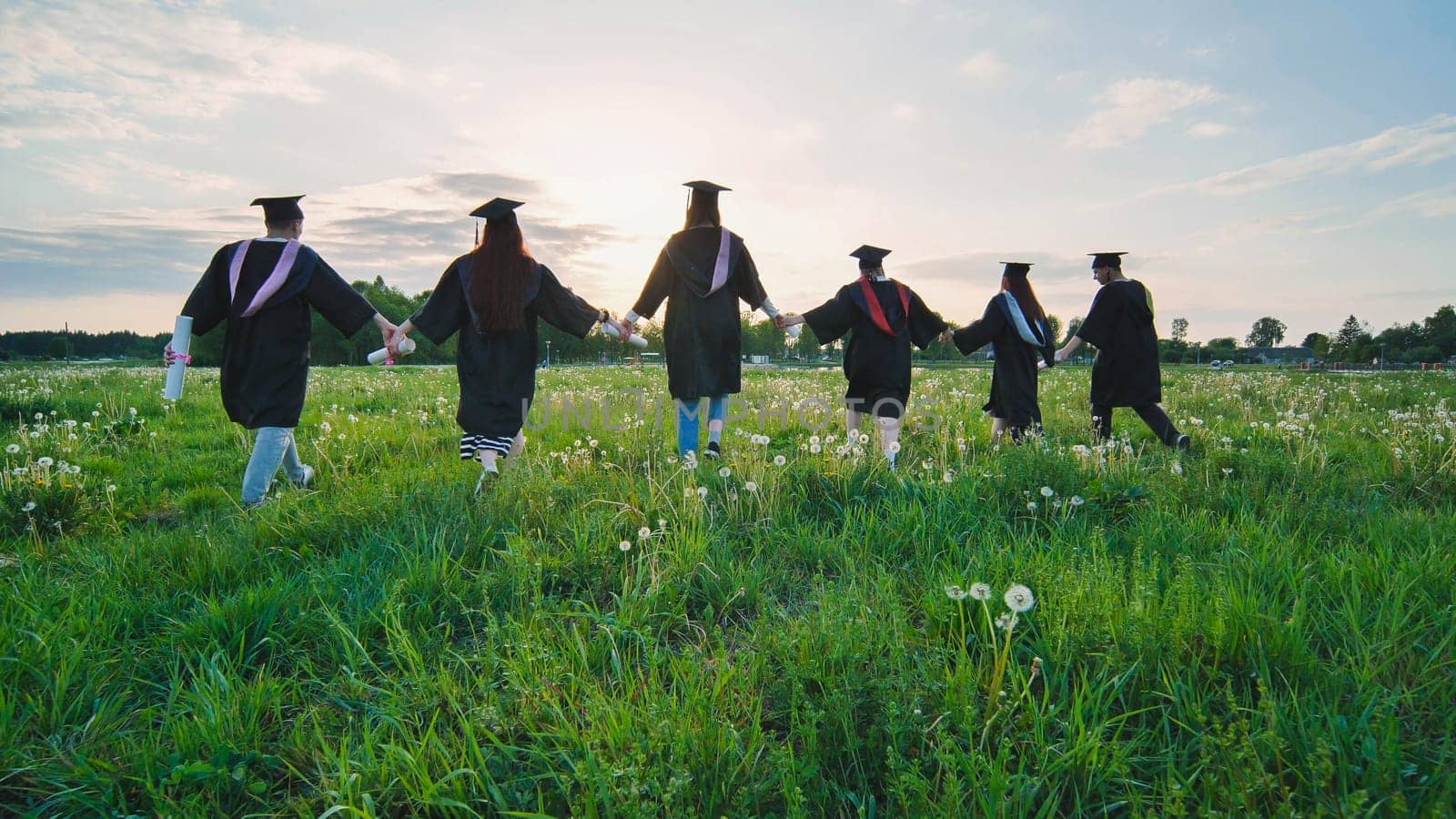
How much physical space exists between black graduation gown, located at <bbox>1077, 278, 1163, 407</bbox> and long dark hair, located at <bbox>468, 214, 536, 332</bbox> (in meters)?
6.80

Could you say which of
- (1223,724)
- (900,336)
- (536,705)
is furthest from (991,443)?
(536,705)

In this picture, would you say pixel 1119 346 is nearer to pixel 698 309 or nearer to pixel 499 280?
pixel 698 309

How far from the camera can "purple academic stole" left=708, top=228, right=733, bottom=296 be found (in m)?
7.21

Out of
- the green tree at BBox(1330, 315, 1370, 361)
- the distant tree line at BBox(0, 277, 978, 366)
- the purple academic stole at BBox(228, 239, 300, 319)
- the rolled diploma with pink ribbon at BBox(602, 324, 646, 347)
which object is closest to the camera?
the purple academic stole at BBox(228, 239, 300, 319)

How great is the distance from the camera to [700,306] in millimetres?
7297

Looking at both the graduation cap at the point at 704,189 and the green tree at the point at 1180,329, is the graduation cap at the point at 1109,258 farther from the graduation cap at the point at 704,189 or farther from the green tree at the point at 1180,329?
the green tree at the point at 1180,329

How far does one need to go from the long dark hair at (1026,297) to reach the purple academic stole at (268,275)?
7764 mm

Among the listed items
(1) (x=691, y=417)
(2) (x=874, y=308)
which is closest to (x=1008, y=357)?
(2) (x=874, y=308)

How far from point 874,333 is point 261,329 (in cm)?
604

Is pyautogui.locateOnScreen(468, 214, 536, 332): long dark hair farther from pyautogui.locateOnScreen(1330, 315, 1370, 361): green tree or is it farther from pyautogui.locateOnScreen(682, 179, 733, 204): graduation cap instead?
pyautogui.locateOnScreen(1330, 315, 1370, 361): green tree

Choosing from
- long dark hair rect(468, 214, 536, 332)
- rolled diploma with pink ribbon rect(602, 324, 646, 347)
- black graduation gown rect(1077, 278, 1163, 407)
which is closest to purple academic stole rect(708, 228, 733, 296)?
rolled diploma with pink ribbon rect(602, 324, 646, 347)

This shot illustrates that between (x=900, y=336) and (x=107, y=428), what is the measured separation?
962cm

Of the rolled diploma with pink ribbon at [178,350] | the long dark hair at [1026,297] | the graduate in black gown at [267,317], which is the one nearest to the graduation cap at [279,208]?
the graduate in black gown at [267,317]

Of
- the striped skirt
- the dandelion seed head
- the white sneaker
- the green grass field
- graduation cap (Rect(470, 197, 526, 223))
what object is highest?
graduation cap (Rect(470, 197, 526, 223))
